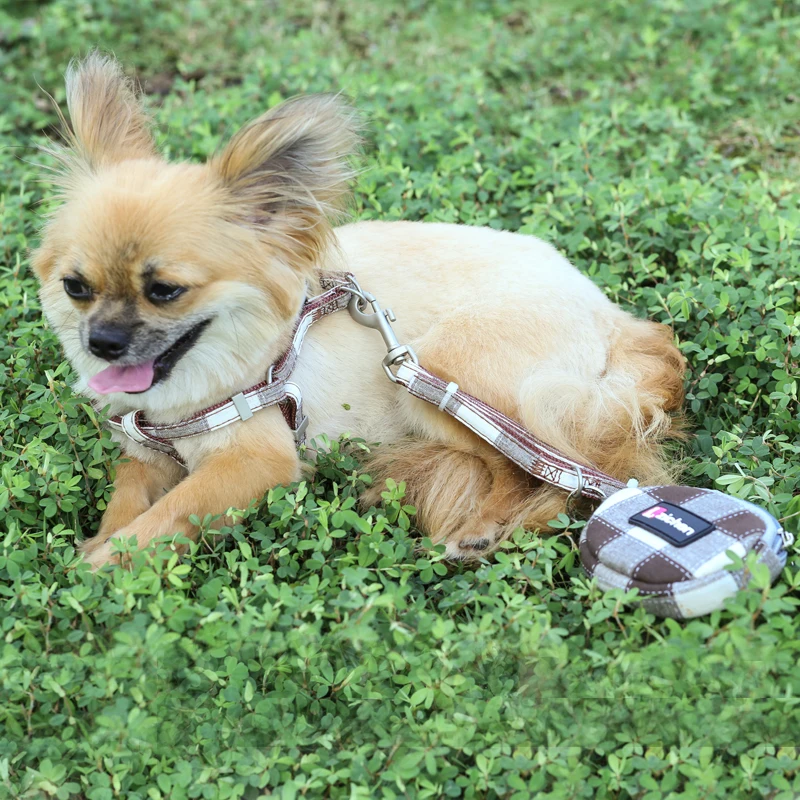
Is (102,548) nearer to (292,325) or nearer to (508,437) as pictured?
(292,325)

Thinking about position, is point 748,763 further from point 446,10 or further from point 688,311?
point 446,10

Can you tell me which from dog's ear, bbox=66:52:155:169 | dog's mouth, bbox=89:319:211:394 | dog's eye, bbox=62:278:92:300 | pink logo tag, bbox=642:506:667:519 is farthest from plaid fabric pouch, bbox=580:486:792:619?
dog's ear, bbox=66:52:155:169

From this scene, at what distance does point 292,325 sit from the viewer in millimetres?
2947

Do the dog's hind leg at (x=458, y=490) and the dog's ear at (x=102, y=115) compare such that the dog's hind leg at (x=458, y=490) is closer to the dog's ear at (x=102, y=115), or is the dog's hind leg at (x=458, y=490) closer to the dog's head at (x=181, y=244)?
the dog's head at (x=181, y=244)

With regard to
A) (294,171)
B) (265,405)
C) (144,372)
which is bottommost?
(265,405)

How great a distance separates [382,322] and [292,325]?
→ 0.32 meters

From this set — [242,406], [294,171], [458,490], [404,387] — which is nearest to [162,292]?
[242,406]

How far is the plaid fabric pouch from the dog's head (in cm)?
124

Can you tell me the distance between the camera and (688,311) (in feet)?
11.3

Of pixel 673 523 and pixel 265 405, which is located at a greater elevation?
pixel 673 523

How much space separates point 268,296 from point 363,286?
552 mm

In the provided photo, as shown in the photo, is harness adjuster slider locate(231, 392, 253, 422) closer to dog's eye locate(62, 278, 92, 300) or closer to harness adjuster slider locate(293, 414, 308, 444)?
harness adjuster slider locate(293, 414, 308, 444)

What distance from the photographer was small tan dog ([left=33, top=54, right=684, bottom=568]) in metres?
2.62

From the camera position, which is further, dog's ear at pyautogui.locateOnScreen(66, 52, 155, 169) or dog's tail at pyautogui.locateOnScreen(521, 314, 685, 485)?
dog's tail at pyautogui.locateOnScreen(521, 314, 685, 485)
